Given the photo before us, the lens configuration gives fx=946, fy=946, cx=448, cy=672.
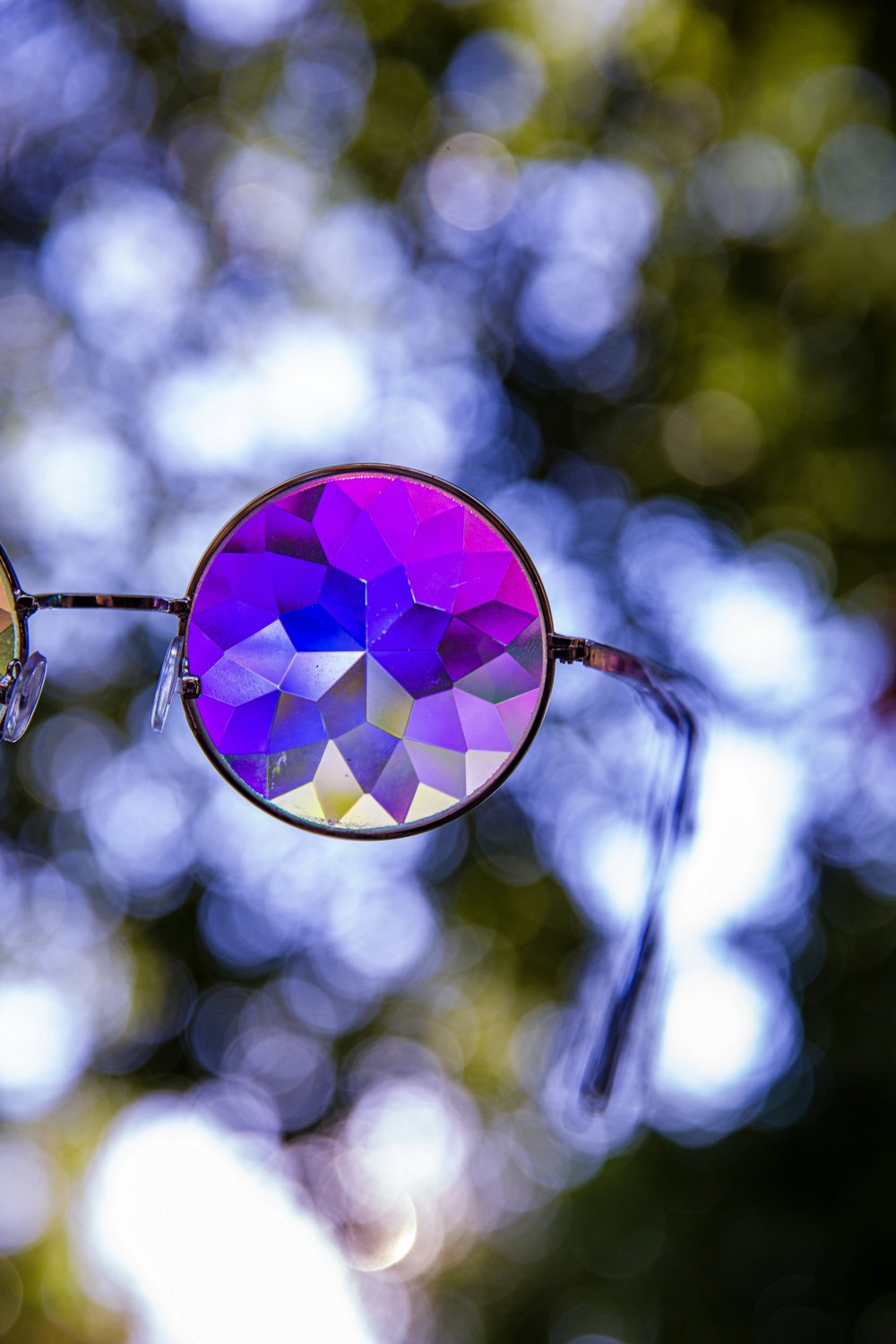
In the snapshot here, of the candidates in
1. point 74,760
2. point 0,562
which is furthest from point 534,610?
point 74,760

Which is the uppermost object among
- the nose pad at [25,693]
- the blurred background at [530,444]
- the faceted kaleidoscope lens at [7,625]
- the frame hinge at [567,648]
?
the frame hinge at [567,648]

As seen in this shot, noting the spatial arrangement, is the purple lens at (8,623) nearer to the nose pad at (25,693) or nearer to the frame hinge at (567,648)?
the nose pad at (25,693)

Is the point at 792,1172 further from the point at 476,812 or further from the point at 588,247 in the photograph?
the point at 588,247

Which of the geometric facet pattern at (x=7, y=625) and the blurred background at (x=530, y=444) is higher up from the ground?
the geometric facet pattern at (x=7, y=625)

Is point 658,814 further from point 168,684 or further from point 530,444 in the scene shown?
point 530,444

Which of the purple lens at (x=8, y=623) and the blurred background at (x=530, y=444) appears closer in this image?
the purple lens at (x=8, y=623)

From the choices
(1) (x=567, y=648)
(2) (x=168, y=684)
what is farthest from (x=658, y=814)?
(2) (x=168, y=684)

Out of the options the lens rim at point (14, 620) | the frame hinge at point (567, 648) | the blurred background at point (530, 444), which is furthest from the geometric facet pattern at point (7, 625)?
the blurred background at point (530, 444)
